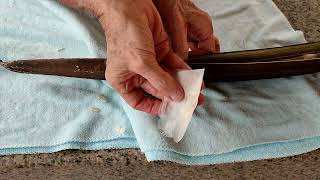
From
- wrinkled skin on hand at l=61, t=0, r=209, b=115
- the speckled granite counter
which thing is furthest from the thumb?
the speckled granite counter

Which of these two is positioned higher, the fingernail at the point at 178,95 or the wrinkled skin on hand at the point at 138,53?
the wrinkled skin on hand at the point at 138,53

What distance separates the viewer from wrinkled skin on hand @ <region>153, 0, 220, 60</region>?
73cm

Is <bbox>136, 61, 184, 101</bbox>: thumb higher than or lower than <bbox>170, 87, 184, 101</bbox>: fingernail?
higher

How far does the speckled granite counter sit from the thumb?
0.14 m

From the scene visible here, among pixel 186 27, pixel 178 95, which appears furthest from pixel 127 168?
pixel 186 27

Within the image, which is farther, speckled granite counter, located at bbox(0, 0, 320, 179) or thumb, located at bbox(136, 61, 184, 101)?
speckled granite counter, located at bbox(0, 0, 320, 179)

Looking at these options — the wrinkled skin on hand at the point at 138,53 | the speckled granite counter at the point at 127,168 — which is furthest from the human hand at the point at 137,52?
the speckled granite counter at the point at 127,168

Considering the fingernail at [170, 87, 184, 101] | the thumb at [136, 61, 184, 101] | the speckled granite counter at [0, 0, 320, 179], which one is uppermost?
the thumb at [136, 61, 184, 101]

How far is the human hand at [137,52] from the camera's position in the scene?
24.5 inches

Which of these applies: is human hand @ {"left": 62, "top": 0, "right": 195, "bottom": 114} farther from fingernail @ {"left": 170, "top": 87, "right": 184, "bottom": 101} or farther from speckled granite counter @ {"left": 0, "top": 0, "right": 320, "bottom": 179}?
speckled granite counter @ {"left": 0, "top": 0, "right": 320, "bottom": 179}

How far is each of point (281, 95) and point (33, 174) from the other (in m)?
0.47

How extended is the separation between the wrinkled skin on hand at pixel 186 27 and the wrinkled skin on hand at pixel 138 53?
0.03 m

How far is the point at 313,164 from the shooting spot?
2.50 feet

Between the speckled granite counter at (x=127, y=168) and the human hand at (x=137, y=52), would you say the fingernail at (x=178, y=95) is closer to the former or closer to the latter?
the human hand at (x=137, y=52)
